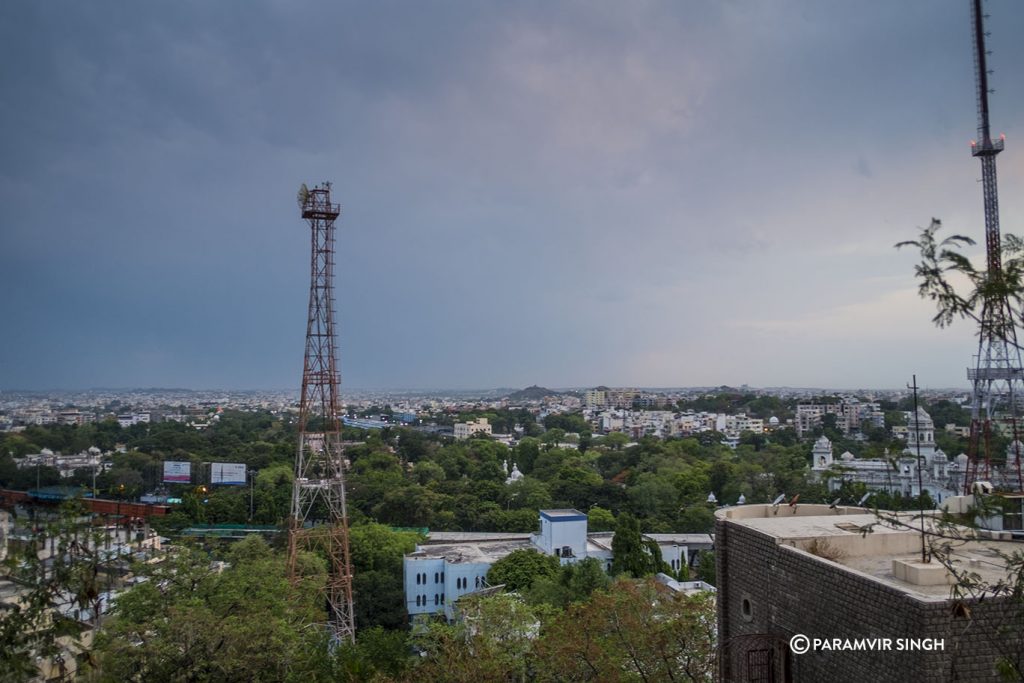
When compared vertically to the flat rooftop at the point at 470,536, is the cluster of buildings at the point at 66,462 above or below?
above

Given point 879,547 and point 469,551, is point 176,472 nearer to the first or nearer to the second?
point 469,551

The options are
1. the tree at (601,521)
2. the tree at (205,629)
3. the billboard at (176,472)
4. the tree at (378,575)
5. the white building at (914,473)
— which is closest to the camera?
the tree at (205,629)

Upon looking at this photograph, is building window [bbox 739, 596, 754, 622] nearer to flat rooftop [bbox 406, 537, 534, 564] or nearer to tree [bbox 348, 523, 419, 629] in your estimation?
tree [bbox 348, 523, 419, 629]

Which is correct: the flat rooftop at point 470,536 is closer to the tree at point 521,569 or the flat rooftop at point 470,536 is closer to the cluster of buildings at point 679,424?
the tree at point 521,569

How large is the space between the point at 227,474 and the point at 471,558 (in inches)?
838

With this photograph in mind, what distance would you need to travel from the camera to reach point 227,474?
37.6 metres

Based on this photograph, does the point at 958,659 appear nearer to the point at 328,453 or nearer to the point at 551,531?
the point at 328,453

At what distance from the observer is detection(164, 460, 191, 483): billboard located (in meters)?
39.1

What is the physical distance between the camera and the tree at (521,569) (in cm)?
1864

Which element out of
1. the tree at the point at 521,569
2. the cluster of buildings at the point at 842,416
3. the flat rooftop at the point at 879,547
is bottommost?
the tree at the point at 521,569

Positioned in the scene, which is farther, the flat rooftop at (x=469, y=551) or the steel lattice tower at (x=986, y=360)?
the flat rooftop at (x=469, y=551)

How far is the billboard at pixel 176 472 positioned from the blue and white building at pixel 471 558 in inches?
836

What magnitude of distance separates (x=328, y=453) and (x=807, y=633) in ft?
33.4

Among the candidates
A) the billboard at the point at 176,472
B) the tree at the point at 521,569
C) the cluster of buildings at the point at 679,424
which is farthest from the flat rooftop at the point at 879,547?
the cluster of buildings at the point at 679,424
